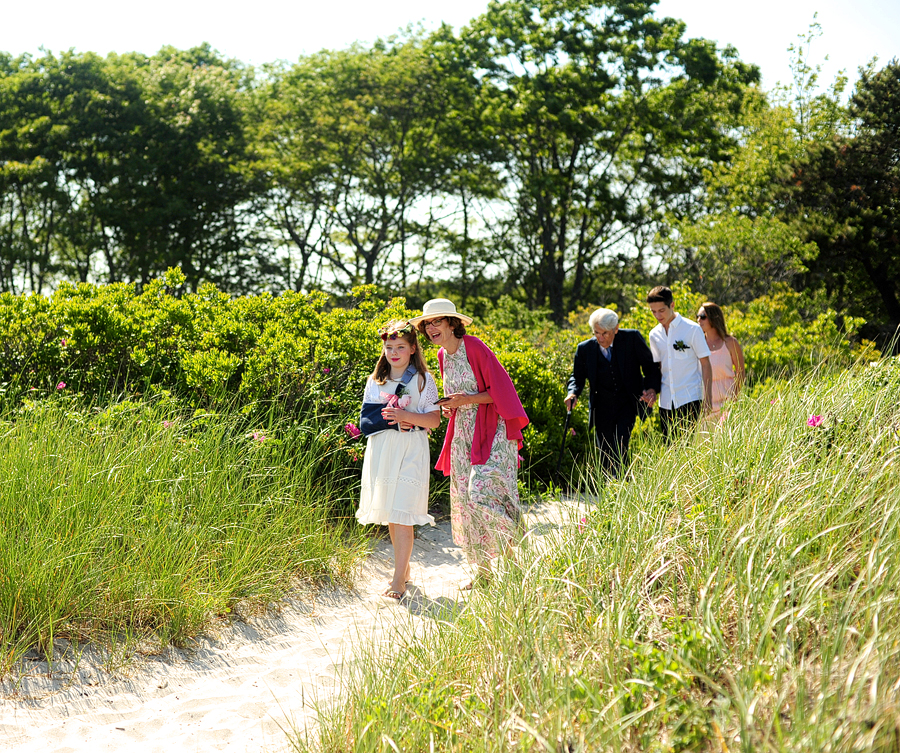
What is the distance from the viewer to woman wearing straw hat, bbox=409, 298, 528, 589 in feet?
17.2

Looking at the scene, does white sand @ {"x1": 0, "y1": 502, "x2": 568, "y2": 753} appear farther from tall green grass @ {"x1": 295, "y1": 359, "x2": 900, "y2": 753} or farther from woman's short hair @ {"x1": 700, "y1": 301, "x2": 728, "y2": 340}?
woman's short hair @ {"x1": 700, "y1": 301, "x2": 728, "y2": 340}

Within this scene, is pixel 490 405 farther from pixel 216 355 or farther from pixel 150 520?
pixel 216 355

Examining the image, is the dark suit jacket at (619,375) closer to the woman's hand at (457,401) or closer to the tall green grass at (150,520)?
the woman's hand at (457,401)

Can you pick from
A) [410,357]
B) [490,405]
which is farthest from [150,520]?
[490,405]

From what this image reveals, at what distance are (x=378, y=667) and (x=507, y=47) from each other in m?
27.4

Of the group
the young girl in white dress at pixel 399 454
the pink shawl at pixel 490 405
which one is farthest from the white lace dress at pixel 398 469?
the pink shawl at pixel 490 405

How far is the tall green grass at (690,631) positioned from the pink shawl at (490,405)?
39.8 inches

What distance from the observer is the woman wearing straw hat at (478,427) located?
5.23m

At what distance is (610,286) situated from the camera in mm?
30000

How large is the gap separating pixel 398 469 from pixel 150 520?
1.58m

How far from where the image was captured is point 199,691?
13.2 ft

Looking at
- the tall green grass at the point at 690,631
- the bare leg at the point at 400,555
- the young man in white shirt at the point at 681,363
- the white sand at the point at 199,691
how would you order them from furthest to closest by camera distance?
the young man in white shirt at the point at 681,363, the bare leg at the point at 400,555, the white sand at the point at 199,691, the tall green grass at the point at 690,631

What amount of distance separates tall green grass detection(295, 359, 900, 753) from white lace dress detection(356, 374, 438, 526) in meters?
1.30

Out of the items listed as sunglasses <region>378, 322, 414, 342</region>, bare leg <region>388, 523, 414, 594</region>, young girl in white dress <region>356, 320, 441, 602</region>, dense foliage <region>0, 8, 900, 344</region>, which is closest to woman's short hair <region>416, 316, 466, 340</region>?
sunglasses <region>378, 322, 414, 342</region>
